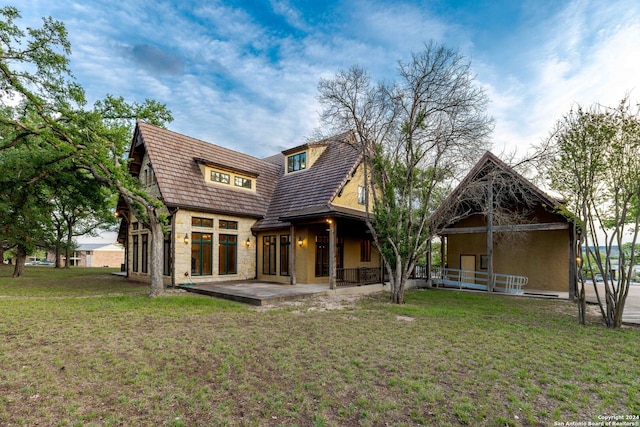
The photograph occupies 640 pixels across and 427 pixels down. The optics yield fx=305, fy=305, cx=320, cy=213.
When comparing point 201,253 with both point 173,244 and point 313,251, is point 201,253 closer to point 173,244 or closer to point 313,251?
point 173,244

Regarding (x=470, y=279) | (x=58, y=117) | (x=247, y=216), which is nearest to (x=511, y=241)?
(x=470, y=279)

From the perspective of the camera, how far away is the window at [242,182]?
1589 cm

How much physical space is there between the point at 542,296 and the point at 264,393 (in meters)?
13.0

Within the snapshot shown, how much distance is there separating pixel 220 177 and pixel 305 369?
12554 mm

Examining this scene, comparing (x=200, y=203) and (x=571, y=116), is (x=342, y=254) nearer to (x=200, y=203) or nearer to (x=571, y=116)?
(x=200, y=203)

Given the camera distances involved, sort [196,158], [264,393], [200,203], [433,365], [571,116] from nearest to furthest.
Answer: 1. [264,393]
2. [433,365]
3. [571,116]
4. [200,203]
5. [196,158]

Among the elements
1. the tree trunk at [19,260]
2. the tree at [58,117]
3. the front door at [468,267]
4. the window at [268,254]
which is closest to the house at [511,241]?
the front door at [468,267]

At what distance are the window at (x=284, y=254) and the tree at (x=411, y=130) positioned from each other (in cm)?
489

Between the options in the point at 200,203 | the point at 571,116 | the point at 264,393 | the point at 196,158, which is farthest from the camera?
the point at 196,158

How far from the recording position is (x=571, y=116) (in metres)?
7.48

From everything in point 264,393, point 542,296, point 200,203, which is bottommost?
point 542,296

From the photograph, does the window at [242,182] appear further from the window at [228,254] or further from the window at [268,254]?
the window at [268,254]

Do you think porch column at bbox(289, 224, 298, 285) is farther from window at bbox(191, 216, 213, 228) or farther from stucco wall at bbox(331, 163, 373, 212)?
window at bbox(191, 216, 213, 228)

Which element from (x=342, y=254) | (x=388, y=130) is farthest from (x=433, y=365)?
(x=342, y=254)
